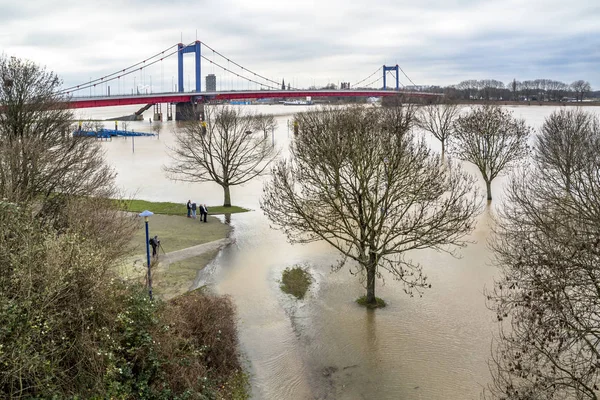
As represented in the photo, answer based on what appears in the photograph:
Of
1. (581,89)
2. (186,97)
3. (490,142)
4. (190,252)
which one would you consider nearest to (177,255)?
(190,252)

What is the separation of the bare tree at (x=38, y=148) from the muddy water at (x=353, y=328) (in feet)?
18.3

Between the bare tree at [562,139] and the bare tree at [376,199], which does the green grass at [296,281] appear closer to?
the bare tree at [376,199]

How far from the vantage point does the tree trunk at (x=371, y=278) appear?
50.3ft

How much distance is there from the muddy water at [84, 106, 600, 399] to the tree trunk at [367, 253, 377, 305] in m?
0.50

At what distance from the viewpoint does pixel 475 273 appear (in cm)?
1805

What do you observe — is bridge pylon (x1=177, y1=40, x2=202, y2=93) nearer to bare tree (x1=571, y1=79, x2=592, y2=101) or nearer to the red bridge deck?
the red bridge deck

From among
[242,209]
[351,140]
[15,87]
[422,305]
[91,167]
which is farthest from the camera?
[242,209]

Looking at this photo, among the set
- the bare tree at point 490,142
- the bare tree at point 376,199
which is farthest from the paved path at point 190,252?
the bare tree at point 490,142

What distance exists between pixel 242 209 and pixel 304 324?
15.0 meters

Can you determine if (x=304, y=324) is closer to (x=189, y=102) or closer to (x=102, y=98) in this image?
(x=102, y=98)

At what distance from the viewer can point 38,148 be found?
16.2m

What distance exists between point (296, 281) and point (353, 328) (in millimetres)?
3990

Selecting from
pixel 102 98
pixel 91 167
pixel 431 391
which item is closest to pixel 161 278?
pixel 91 167

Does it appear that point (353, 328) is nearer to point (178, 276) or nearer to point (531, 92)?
point (178, 276)
